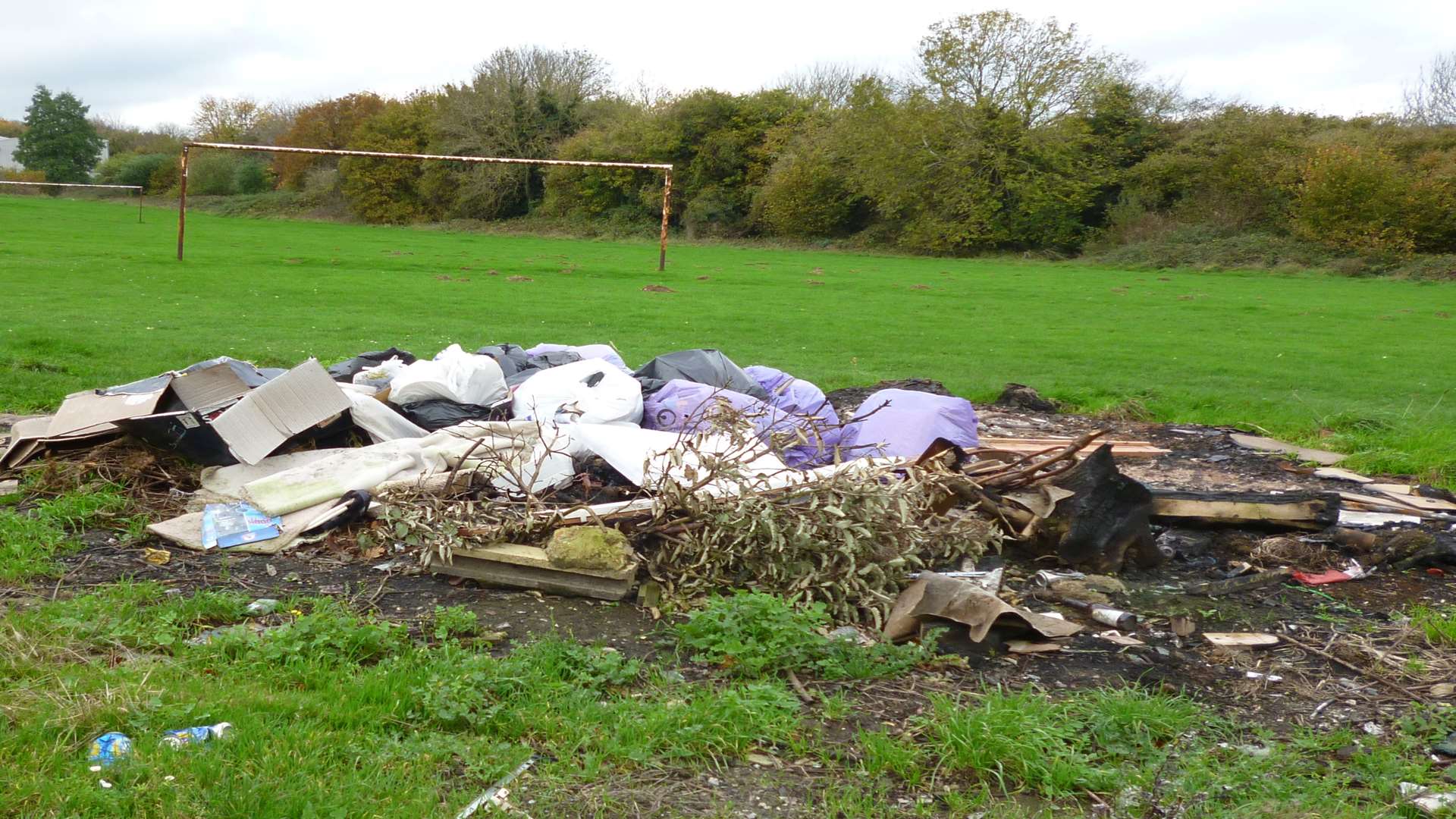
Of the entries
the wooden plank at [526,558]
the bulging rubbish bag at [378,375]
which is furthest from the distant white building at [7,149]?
the wooden plank at [526,558]

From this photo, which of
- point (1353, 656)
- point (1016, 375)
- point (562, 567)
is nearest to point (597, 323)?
point (1016, 375)

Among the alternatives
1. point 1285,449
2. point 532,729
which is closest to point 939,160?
point 1285,449

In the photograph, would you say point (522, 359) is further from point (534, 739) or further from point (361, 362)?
point (534, 739)

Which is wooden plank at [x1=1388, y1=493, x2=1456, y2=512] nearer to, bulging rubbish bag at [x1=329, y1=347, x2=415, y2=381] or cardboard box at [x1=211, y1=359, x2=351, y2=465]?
cardboard box at [x1=211, y1=359, x2=351, y2=465]

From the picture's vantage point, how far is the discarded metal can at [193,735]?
2.64 meters

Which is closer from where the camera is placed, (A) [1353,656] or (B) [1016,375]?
(A) [1353,656]

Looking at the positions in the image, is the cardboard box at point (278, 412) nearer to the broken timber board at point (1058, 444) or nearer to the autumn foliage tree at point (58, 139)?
the broken timber board at point (1058, 444)

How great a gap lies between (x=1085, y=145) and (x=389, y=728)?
36.6 metres

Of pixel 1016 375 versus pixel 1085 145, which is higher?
pixel 1085 145

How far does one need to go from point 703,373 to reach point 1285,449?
14.1 feet

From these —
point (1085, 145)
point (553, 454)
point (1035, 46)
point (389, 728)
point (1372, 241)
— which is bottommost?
→ point (389, 728)

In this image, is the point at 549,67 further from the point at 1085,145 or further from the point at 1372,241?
the point at 1372,241

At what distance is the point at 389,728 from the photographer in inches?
112

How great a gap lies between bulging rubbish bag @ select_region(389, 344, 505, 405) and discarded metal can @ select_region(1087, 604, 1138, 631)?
3.64m
